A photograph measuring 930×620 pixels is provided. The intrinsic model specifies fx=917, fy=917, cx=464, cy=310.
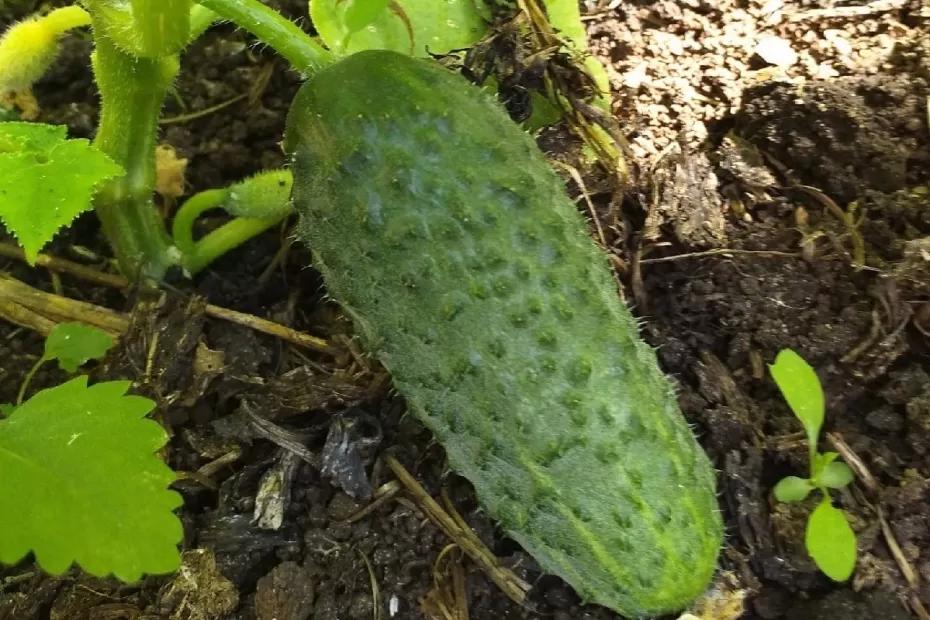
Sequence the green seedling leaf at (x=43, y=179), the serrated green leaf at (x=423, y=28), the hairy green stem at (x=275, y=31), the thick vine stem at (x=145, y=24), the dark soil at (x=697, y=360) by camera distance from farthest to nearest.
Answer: the serrated green leaf at (x=423, y=28)
the dark soil at (x=697, y=360)
the hairy green stem at (x=275, y=31)
the thick vine stem at (x=145, y=24)
the green seedling leaf at (x=43, y=179)

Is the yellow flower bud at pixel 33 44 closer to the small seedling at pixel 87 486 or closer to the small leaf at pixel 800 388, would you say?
the small seedling at pixel 87 486

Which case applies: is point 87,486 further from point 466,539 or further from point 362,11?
point 362,11

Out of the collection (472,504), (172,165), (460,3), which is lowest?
(472,504)

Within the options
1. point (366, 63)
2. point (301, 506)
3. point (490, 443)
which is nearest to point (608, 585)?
point (490, 443)

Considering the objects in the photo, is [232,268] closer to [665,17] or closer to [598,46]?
[598,46]

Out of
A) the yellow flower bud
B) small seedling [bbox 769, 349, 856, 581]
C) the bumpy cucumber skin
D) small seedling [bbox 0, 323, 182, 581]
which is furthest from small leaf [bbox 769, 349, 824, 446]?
the yellow flower bud

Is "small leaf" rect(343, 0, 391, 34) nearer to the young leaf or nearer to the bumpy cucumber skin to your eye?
the bumpy cucumber skin

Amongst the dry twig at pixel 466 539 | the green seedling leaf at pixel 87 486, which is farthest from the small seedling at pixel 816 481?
the green seedling leaf at pixel 87 486
